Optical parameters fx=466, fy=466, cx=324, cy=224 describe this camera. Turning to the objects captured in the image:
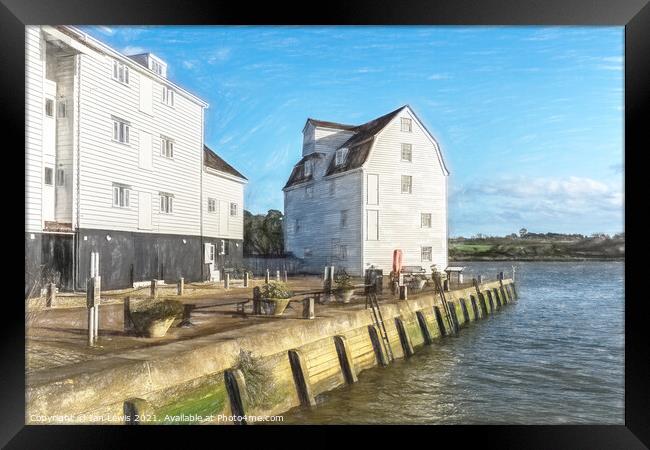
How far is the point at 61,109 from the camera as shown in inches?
199

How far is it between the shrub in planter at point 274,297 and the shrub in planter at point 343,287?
1.88ft

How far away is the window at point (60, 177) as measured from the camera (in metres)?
5.05

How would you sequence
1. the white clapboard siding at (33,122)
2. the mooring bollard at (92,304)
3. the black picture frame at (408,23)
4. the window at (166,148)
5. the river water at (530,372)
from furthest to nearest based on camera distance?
the window at (166,148) < the river water at (530,372) < the white clapboard siding at (33,122) < the black picture frame at (408,23) < the mooring bollard at (92,304)

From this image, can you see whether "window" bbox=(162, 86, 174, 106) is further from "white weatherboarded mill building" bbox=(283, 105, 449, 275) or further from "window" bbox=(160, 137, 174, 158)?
"white weatherboarded mill building" bbox=(283, 105, 449, 275)

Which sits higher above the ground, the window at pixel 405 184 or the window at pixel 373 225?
the window at pixel 405 184

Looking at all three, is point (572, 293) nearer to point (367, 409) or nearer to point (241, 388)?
point (367, 409)

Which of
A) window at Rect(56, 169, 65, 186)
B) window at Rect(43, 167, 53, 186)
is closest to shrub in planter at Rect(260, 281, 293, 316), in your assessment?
window at Rect(56, 169, 65, 186)

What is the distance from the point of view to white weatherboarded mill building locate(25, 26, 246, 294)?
5047 mm

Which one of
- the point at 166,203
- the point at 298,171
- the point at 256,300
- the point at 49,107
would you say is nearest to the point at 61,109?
the point at 49,107

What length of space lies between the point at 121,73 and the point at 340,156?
2.62 metres

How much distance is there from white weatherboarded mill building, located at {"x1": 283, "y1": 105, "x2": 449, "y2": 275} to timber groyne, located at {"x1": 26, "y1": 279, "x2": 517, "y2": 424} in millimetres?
615

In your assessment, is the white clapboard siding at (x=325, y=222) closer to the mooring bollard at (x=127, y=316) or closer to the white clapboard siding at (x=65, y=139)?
the mooring bollard at (x=127, y=316)

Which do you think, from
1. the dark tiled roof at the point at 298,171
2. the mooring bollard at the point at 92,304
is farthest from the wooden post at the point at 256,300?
the mooring bollard at the point at 92,304

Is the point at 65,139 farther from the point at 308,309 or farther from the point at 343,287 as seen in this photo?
the point at 343,287
